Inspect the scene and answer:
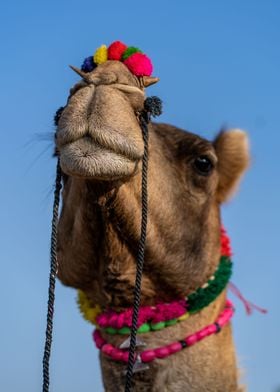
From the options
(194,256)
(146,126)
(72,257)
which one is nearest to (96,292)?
(72,257)

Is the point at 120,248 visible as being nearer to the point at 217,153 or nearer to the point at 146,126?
the point at 146,126

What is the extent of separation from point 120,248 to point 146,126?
85cm

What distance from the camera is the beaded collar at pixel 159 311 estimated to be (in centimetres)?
391

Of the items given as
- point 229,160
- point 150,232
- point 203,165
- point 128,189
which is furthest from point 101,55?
point 229,160

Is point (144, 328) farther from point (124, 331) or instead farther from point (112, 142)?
point (112, 142)

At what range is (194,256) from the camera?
4156 millimetres

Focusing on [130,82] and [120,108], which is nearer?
[120,108]

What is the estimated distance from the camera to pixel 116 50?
3.47 m

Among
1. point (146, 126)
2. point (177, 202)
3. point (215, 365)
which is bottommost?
point (215, 365)

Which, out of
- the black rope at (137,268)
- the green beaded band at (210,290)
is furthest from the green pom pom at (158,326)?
the black rope at (137,268)

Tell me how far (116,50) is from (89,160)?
80cm

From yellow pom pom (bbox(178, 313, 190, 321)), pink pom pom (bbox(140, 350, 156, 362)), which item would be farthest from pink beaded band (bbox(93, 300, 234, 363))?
yellow pom pom (bbox(178, 313, 190, 321))

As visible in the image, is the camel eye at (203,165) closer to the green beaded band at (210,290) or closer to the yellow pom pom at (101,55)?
the green beaded band at (210,290)

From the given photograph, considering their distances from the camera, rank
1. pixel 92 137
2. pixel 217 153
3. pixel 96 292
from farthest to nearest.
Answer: pixel 217 153 → pixel 96 292 → pixel 92 137
